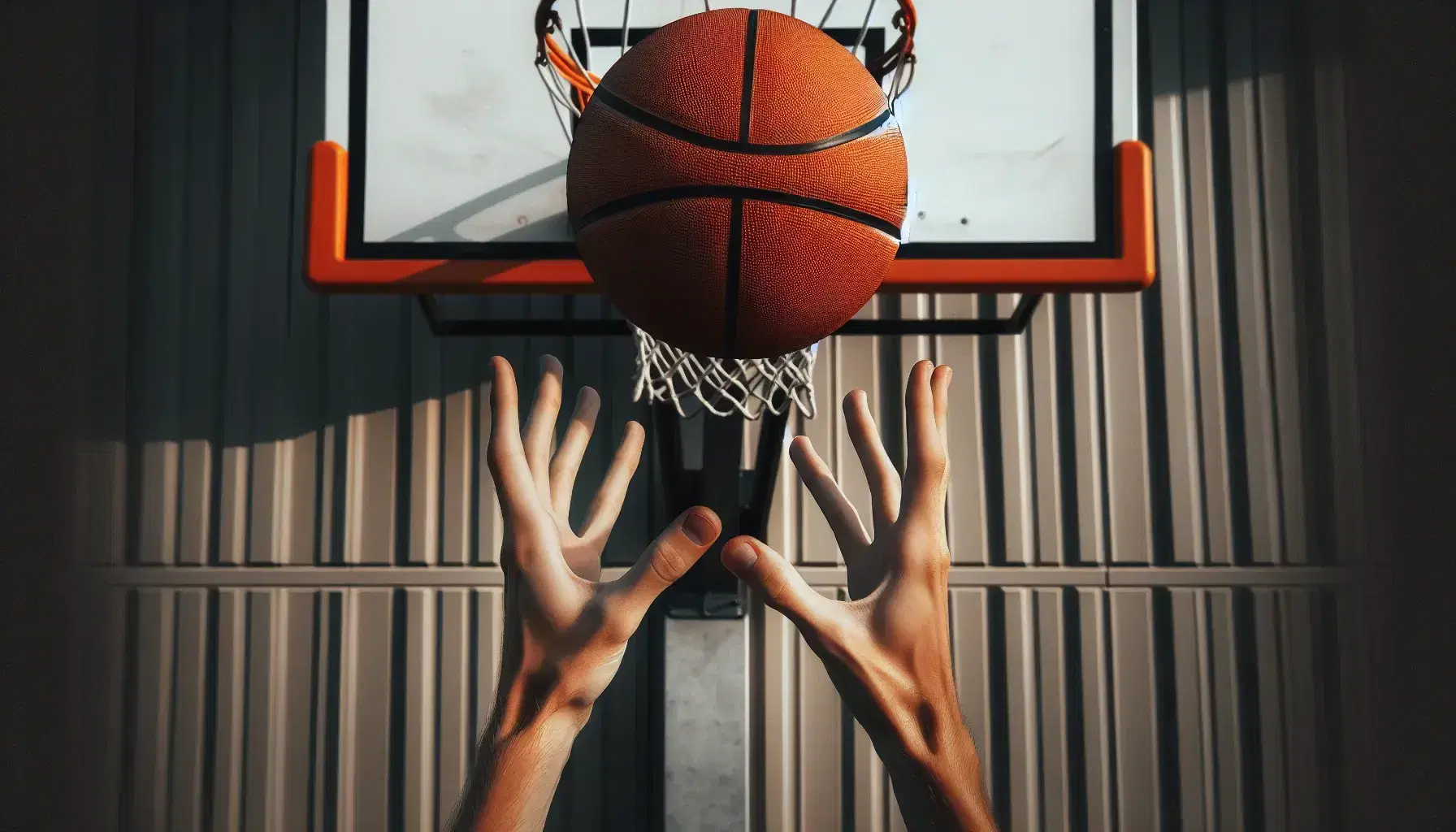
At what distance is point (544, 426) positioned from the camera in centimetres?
127

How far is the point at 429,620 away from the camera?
117 inches

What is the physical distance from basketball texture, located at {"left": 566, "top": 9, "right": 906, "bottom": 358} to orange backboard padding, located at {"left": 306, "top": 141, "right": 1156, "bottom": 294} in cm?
73

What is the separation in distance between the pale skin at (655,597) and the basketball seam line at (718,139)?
0.33 meters

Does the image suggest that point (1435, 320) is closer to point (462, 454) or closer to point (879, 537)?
A: point (879, 537)

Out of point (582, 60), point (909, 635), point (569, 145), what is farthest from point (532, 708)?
point (582, 60)

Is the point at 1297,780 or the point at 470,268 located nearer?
the point at 470,268

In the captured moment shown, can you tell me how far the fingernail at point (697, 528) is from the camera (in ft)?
3.67

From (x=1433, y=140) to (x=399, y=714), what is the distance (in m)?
4.00

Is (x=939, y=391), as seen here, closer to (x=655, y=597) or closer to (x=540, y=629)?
(x=655, y=597)

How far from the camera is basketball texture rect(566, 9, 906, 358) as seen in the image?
3.55 feet

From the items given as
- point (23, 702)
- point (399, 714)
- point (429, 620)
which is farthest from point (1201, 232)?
point (23, 702)

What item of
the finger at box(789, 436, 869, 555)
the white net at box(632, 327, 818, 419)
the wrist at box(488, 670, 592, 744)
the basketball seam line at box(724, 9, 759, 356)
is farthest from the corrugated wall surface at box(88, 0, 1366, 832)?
the basketball seam line at box(724, 9, 759, 356)

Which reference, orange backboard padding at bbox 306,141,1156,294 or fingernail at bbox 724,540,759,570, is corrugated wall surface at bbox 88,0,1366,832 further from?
fingernail at bbox 724,540,759,570

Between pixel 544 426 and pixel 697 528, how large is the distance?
29 cm
